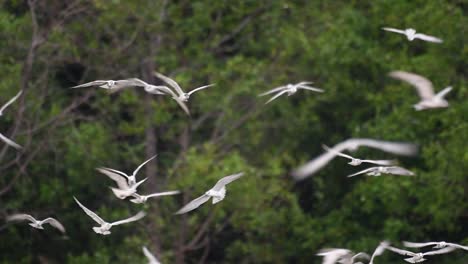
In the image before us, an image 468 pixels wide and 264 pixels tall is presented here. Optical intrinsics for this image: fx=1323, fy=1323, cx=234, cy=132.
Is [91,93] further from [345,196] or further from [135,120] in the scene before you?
[345,196]

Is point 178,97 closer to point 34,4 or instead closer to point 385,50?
point 34,4

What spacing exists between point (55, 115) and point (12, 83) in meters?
1.53

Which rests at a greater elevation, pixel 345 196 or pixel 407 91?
pixel 407 91

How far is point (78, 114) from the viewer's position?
22891 mm

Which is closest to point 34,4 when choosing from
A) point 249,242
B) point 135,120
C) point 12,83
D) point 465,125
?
point 12,83

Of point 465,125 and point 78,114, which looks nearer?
point 465,125

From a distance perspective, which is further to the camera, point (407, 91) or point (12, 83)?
point (407, 91)

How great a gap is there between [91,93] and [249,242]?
12.1 feet

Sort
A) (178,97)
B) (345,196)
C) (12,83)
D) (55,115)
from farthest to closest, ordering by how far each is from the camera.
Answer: (345,196) < (55,115) < (12,83) < (178,97)

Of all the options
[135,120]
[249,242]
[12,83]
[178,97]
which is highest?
[178,97]

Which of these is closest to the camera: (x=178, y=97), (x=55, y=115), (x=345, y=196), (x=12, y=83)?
(x=178, y=97)

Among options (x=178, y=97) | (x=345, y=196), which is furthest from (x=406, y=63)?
(x=178, y=97)

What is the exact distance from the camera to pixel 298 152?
80.5 ft

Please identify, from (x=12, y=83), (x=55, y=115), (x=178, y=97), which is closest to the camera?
(x=178, y=97)
